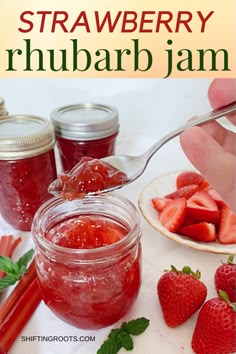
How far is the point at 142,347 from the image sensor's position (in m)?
0.58

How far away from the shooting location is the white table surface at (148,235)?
0.59 metres

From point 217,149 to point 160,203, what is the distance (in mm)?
155

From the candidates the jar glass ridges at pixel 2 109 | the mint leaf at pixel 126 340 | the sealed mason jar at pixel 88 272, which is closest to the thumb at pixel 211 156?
the sealed mason jar at pixel 88 272

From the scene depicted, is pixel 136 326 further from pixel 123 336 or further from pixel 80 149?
pixel 80 149

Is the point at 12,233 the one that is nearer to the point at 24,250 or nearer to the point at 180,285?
the point at 24,250

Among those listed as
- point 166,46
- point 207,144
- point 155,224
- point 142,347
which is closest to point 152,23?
point 166,46

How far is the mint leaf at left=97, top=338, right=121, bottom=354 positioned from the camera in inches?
22.6

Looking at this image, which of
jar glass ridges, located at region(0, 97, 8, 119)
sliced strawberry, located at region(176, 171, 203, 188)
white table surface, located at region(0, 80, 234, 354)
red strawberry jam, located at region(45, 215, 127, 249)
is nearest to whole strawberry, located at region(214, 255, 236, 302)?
white table surface, located at region(0, 80, 234, 354)

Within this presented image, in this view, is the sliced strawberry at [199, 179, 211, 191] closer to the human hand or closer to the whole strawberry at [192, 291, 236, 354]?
the human hand

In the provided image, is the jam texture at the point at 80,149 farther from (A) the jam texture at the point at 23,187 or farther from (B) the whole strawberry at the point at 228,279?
(B) the whole strawberry at the point at 228,279

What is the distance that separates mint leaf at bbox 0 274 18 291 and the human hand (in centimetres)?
27

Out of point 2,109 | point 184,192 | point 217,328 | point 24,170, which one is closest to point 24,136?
point 24,170

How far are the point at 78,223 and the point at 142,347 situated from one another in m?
0.16

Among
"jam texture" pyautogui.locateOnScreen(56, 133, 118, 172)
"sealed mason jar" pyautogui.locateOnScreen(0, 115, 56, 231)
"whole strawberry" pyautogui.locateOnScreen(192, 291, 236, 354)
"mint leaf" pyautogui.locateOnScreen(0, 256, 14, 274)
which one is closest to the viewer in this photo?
"whole strawberry" pyautogui.locateOnScreen(192, 291, 236, 354)
